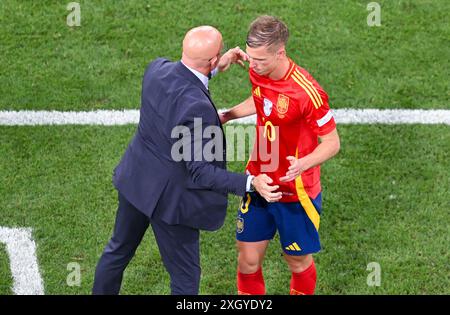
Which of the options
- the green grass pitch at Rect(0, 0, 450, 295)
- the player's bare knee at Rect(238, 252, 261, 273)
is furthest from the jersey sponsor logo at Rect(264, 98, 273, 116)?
the green grass pitch at Rect(0, 0, 450, 295)

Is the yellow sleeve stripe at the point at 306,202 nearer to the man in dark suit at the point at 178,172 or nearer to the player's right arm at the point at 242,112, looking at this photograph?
the man in dark suit at the point at 178,172

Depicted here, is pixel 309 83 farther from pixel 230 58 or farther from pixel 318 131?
pixel 230 58

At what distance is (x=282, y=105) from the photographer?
6.13 m

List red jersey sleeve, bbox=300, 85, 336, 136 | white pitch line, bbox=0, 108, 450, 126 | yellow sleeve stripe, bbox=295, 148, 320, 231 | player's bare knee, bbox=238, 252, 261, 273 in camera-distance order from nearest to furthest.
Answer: red jersey sleeve, bbox=300, 85, 336, 136 → yellow sleeve stripe, bbox=295, 148, 320, 231 → player's bare knee, bbox=238, 252, 261, 273 → white pitch line, bbox=0, 108, 450, 126

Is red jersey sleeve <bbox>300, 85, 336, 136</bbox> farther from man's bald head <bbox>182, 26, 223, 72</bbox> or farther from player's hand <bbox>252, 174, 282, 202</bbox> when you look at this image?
man's bald head <bbox>182, 26, 223, 72</bbox>

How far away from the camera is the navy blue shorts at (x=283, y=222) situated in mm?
6418

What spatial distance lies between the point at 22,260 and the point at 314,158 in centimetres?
271

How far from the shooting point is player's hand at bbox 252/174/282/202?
19.0 ft

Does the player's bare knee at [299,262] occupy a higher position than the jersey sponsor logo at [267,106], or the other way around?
the jersey sponsor logo at [267,106]

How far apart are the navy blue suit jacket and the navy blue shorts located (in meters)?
0.29

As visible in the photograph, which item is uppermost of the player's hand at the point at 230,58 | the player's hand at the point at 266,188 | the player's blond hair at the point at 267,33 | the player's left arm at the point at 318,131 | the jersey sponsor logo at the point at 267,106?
the player's blond hair at the point at 267,33

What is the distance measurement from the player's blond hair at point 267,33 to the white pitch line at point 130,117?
2.96 m

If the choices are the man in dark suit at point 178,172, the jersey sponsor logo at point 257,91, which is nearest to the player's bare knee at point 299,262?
the man in dark suit at point 178,172
